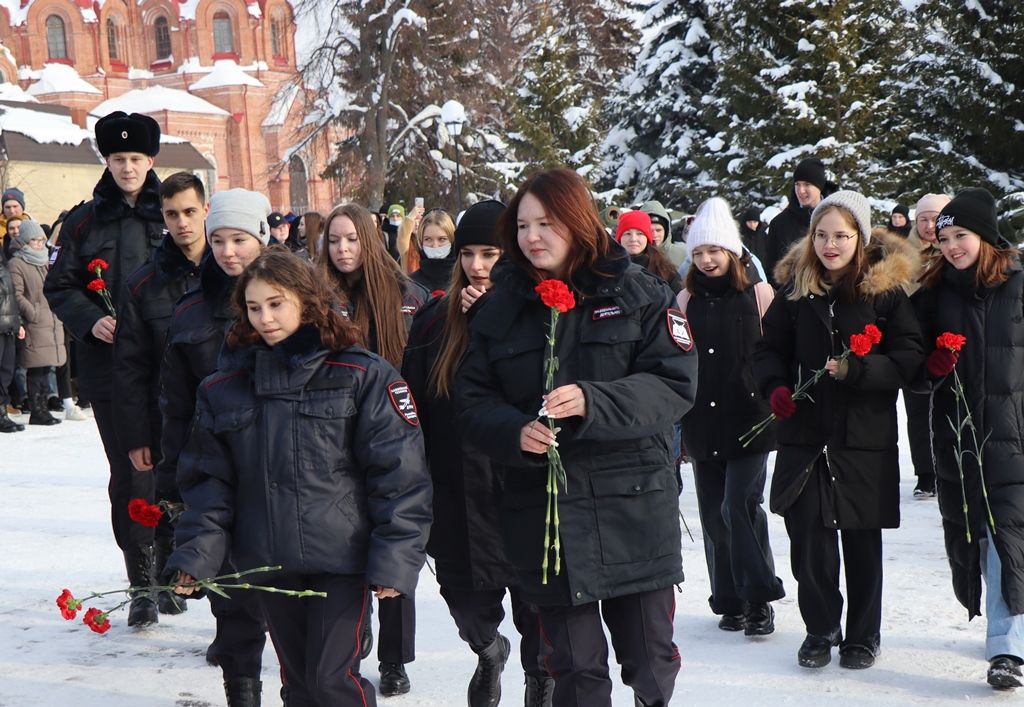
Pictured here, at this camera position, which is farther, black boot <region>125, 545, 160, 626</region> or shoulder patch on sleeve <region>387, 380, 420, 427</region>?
black boot <region>125, 545, 160, 626</region>

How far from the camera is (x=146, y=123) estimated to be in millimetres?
5676

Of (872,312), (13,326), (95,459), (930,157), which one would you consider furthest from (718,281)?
(930,157)

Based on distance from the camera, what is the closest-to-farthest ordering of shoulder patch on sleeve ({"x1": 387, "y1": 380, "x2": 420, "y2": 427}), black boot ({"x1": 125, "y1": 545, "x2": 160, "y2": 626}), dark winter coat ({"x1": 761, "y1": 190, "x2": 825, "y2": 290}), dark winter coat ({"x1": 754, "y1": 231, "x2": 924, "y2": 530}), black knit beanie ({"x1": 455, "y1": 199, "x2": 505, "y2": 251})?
1. shoulder patch on sleeve ({"x1": 387, "y1": 380, "x2": 420, "y2": 427})
2. black knit beanie ({"x1": 455, "y1": 199, "x2": 505, "y2": 251})
3. dark winter coat ({"x1": 754, "y1": 231, "x2": 924, "y2": 530})
4. black boot ({"x1": 125, "y1": 545, "x2": 160, "y2": 626})
5. dark winter coat ({"x1": 761, "y1": 190, "x2": 825, "y2": 290})

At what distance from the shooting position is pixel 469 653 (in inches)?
212

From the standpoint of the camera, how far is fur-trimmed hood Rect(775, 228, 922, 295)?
486cm

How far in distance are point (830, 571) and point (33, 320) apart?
1073 cm

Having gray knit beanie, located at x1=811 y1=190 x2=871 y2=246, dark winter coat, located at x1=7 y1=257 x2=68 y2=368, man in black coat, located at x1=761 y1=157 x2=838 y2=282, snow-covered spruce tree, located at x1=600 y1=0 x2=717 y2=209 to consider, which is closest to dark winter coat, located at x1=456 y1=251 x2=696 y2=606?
gray knit beanie, located at x1=811 y1=190 x2=871 y2=246

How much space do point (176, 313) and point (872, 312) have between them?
2853mm

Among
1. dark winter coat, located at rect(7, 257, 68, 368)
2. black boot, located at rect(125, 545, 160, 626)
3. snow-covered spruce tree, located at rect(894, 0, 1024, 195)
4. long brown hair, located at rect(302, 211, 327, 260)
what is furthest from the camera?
snow-covered spruce tree, located at rect(894, 0, 1024, 195)

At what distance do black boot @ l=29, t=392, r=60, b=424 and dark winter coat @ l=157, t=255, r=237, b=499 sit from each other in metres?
9.37

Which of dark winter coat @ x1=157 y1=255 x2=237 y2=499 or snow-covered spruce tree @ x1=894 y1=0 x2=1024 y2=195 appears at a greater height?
snow-covered spruce tree @ x1=894 y1=0 x2=1024 y2=195

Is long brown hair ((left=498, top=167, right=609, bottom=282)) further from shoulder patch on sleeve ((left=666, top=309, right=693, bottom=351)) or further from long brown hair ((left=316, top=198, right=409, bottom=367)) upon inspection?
long brown hair ((left=316, top=198, right=409, bottom=367))

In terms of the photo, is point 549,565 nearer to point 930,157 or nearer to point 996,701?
point 996,701

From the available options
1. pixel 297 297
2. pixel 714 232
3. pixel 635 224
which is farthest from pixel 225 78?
pixel 297 297
